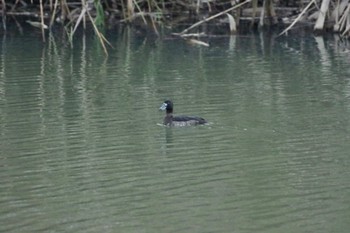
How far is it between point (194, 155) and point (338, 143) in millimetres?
1592

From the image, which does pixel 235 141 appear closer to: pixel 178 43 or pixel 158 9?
pixel 178 43

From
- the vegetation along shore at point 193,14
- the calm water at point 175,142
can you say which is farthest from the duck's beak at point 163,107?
the vegetation along shore at point 193,14

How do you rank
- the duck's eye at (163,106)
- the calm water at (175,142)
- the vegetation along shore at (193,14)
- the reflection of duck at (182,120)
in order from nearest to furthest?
the calm water at (175,142)
the reflection of duck at (182,120)
the duck's eye at (163,106)
the vegetation along shore at (193,14)

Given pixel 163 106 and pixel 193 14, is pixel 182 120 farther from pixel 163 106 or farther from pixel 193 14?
pixel 193 14

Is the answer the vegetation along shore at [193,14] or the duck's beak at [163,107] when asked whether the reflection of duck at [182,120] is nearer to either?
the duck's beak at [163,107]

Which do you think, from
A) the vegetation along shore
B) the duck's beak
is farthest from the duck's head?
the vegetation along shore

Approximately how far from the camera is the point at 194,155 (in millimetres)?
11953

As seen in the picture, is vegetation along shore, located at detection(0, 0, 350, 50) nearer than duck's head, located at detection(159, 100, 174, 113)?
No

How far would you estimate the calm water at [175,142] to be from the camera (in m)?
9.62

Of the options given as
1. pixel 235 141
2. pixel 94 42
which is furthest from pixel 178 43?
pixel 235 141

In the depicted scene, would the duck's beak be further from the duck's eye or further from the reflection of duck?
the reflection of duck

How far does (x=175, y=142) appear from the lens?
41.9 ft

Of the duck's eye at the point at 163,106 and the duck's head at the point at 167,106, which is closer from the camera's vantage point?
the duck's head at the point at 167,106

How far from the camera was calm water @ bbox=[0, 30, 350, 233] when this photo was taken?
962cm
